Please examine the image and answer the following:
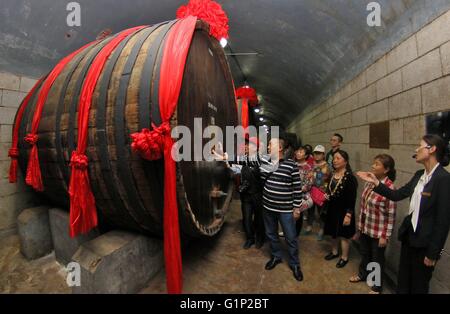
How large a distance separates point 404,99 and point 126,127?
2.83 meters

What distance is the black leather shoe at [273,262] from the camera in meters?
2.58

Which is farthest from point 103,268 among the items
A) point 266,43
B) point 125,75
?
point 266,43

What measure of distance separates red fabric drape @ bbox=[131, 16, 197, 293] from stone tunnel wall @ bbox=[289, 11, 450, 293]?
218 cm

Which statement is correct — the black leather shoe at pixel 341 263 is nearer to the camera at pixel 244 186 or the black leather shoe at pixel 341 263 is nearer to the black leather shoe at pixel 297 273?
the black leather shoe at pixel 297 273

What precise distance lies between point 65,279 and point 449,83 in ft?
13.0

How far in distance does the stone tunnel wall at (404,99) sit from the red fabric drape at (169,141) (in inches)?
85.9

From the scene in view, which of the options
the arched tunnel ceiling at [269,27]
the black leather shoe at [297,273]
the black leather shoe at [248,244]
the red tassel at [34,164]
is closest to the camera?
the red tassel at [34,164]

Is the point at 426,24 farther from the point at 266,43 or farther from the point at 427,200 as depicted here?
the point at 266,43

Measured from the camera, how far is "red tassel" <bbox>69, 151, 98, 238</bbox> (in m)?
1.73

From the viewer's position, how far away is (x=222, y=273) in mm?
2443

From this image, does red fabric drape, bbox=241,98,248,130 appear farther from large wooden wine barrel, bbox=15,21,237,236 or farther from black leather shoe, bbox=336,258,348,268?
black leather shoe, bbox=336,258,348,268

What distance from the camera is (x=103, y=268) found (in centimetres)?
175

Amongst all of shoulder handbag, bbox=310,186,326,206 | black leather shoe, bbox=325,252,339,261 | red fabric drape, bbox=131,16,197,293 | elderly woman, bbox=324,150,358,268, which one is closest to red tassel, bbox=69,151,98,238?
red fabric drape, bbox=131,16,197,293

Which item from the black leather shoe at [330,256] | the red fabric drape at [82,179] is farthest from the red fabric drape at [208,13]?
the black leather shoe at [330,256]
